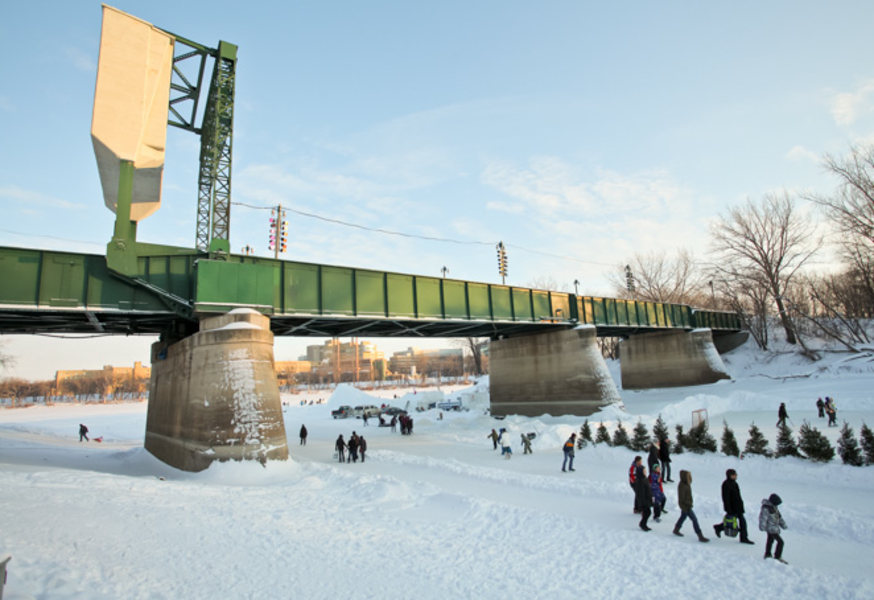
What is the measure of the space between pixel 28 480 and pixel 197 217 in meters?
12.6

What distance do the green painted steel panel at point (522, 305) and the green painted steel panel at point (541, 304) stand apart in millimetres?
424

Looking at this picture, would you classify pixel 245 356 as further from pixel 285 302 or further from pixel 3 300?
pixel 3 300

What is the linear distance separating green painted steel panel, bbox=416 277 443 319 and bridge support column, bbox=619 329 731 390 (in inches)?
1142

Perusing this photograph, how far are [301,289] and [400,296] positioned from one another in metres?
5.63

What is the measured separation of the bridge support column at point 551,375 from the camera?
31625 mm

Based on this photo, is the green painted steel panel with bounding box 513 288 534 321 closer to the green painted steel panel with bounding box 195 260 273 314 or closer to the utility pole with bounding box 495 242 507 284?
the utility pole with bounding box 495 242 507 284

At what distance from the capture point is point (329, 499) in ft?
41.5

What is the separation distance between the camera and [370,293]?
24766 mm

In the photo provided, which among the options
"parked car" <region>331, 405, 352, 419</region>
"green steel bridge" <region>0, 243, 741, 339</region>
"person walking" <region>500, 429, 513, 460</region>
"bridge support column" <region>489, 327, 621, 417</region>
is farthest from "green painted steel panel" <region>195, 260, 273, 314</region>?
"parked car" <region>331, 405, 352, 419</region>

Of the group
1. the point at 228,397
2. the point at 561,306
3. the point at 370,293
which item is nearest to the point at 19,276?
the point at 228,397

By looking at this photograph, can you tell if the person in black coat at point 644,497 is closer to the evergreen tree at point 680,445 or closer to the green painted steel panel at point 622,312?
the evergreen tree at point 680,445

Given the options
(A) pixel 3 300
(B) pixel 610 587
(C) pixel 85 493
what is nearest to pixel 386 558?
(B) pixel 610 587

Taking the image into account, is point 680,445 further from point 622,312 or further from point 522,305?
point 622,312

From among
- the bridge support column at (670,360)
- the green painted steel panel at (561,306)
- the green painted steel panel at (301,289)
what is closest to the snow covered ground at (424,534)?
the green painted steel panel at (301,289)
